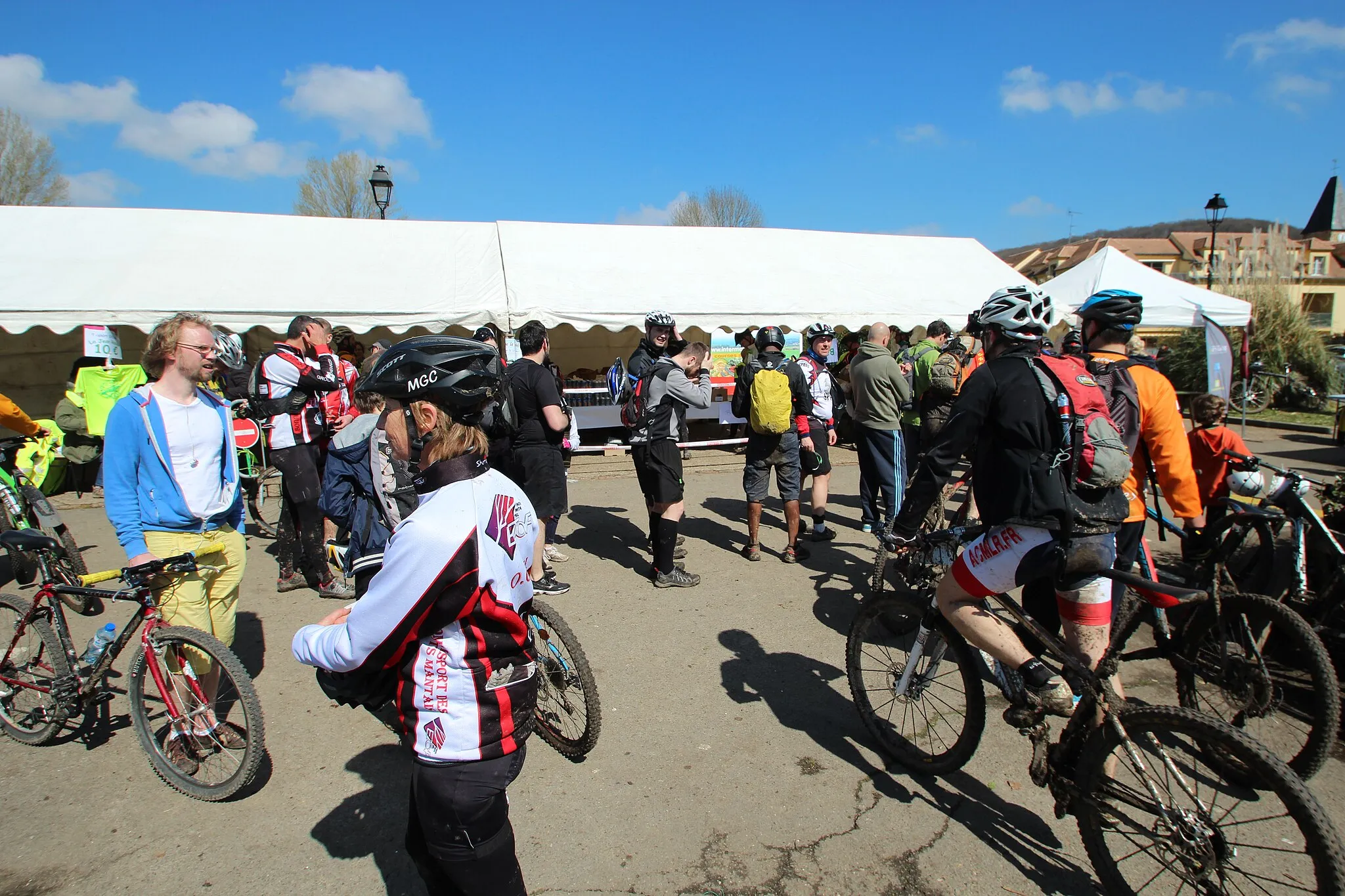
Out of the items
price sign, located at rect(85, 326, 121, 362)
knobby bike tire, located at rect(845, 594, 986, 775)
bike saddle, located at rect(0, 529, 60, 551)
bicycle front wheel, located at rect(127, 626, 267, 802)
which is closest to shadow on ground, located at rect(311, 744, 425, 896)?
bicycle front wheel, located at rect(127, 626, 267, 802)

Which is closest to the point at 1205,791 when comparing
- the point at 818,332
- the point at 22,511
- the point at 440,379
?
the point at 440,379

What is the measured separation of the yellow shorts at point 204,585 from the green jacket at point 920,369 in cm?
569

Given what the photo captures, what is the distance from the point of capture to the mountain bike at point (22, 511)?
574 cm

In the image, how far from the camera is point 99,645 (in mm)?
3492

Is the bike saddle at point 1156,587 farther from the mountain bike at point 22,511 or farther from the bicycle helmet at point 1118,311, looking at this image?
the mountain bike at point 22,511

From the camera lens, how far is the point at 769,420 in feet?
20.6

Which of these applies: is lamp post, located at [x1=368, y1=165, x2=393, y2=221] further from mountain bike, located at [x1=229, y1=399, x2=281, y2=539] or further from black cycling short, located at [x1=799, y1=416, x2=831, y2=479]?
black cycling short, located at [x1=799, y1=416, x2=831, y2=479]

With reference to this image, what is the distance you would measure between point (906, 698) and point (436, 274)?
10.5 metres

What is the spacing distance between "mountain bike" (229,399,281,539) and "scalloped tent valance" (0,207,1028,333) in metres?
2.57

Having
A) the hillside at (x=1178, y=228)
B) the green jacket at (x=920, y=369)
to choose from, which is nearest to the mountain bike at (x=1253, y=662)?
the green jacket at (x=920, y=369)

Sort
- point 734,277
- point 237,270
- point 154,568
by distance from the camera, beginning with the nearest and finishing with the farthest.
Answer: point 154,568
point 237,270
point 734,277

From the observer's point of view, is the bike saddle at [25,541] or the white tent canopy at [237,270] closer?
the bike saddle at [25,541]

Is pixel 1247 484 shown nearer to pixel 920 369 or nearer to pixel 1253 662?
pixel 1253 662

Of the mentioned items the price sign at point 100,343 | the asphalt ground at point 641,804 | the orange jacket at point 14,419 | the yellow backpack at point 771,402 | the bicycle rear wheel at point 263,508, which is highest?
the price sign at point 100,343
